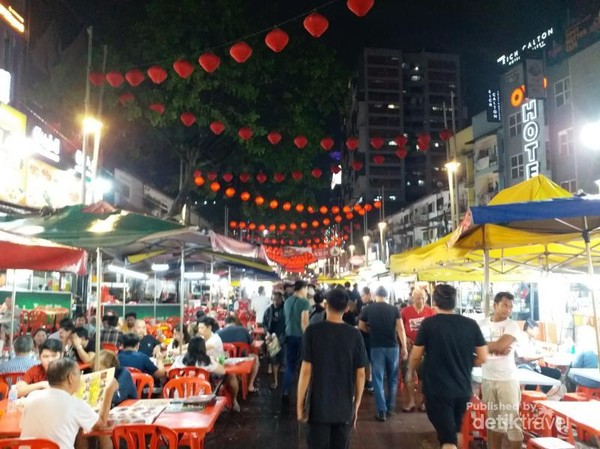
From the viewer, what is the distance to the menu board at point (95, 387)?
5032 mm

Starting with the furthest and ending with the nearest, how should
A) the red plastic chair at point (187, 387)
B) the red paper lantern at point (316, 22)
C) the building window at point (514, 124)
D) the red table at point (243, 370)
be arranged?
the building window at point (514, 124) → the red table at point (243, 370) → the red paper lantern at point (316, 22) → the red plastic chair at point (187, 387)

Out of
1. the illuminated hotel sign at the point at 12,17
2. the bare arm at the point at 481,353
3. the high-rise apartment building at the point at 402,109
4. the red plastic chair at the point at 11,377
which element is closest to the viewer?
the bare arm at the point at 481,353

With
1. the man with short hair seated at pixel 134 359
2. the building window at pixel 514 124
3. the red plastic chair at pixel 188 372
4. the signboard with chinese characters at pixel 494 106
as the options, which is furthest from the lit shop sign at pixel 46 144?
the signboard with chinese characters at pixel 494 106

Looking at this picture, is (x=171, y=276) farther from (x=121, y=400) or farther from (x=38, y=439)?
(x=38, y=439)

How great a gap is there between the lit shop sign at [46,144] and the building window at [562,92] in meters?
24.2

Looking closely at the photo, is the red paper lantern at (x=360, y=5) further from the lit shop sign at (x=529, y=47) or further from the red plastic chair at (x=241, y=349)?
the lit shop sign at (x=529, y=47)

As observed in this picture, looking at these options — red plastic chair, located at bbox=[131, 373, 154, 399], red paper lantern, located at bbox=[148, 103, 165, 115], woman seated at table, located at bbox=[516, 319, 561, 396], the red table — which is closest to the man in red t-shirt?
woman seated at table, located at bbox=[516, 319, 561, 396]

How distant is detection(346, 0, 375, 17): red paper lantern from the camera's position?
7.22 meters

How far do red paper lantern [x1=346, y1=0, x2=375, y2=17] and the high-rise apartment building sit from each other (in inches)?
3491

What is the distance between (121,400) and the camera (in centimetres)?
625

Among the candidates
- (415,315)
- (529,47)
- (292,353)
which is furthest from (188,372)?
(529,47)

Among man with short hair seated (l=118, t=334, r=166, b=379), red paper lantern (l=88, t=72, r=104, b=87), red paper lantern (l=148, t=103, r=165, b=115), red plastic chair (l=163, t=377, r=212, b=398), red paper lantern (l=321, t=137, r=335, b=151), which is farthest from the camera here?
red paper lantern (l=321, t=137, r=335, b=151)

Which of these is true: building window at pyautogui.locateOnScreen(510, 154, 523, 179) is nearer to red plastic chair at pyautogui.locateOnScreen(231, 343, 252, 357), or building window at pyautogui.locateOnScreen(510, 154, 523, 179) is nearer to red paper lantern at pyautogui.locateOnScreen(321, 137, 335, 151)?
red paper lantern at pyautogui.locateOnScreen(321, 137, 335, 151)

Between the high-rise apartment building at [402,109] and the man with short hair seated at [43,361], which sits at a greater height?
the high-rise apartment building at [402,109]
